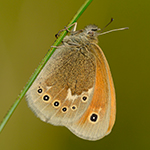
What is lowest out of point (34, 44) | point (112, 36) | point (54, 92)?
point (54, 92)

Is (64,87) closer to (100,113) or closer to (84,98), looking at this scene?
(84,98)

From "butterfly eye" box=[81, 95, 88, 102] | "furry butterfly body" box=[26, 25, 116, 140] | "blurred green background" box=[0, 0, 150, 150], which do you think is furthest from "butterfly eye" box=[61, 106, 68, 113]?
"blurred green background" box=[0, 0, 150, 150]

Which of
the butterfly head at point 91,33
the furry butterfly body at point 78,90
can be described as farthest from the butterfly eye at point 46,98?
the butterfly head at point 91,33

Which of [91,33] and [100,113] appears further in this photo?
[91,33]

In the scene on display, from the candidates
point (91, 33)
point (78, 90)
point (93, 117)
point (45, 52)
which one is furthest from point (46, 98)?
point (45, 52)

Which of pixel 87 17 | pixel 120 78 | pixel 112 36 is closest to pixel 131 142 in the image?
pixel 120 78

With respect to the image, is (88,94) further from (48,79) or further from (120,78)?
(120,78)

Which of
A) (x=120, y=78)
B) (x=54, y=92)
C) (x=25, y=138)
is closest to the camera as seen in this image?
(x=54, y=92)

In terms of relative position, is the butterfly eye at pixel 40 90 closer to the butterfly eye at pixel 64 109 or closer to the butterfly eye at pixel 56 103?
the butterfly eye at pixel 56 103

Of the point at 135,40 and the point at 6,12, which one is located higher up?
the point at 135,40
